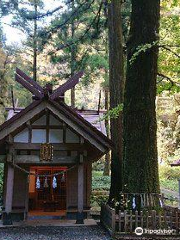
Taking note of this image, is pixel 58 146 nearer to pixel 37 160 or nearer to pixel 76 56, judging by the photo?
pixel 37 160

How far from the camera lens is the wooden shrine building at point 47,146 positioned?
10742 millimetres

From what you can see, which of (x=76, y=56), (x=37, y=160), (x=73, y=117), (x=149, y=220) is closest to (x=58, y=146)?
(x=37, y=160)

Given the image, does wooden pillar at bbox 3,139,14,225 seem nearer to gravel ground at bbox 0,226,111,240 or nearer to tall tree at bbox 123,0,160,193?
gravel ground at bbox 0,226,111,240

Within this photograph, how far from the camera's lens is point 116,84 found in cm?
1193

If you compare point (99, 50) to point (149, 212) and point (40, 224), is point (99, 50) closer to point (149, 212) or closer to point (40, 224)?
point (40, 224)

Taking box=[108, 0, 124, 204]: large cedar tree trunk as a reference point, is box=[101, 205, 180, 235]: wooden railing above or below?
below

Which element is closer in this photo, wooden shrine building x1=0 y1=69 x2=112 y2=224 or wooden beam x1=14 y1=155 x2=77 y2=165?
wooden shrine building x1=0 y1=69 x2=112 y2=224

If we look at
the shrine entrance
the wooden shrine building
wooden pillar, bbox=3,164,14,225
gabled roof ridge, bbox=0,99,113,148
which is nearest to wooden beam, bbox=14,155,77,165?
the wooden shrine building

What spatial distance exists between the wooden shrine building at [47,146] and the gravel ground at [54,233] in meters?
0.91

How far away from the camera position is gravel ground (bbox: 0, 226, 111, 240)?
8789mm

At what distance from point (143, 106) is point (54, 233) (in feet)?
15.3

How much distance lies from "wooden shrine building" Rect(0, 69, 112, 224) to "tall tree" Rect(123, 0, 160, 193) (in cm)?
242
